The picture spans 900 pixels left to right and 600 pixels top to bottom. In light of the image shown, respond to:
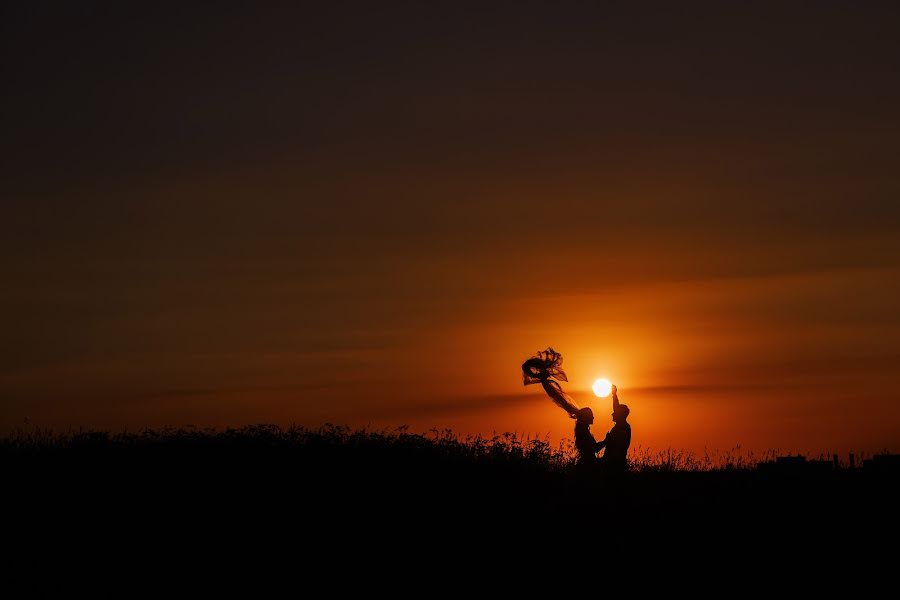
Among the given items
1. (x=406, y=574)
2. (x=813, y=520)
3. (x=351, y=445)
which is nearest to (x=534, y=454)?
(x=351, y=445)

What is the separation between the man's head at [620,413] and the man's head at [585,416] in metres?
0.63

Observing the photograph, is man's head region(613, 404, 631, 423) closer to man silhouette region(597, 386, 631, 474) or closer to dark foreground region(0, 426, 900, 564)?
man silhouette region(597, 386, 631, 474)

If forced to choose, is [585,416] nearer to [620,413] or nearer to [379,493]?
[620,413]

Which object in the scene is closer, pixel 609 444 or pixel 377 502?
pixel 377 502

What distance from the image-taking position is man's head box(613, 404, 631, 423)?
802 inches

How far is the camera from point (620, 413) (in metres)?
20.4

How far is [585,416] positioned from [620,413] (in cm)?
82

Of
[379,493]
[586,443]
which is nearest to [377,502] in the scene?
[379,493]

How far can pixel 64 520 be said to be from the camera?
625 inches

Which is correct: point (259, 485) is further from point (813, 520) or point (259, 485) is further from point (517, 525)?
point (813, 520)

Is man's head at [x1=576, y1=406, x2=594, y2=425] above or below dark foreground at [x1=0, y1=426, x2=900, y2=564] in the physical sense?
above

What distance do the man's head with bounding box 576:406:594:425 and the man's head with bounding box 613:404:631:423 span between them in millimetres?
631

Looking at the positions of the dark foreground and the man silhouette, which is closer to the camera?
the dark foreground

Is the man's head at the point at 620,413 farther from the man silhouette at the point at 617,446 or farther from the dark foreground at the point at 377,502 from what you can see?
the dark foreground at the point at 377,502
